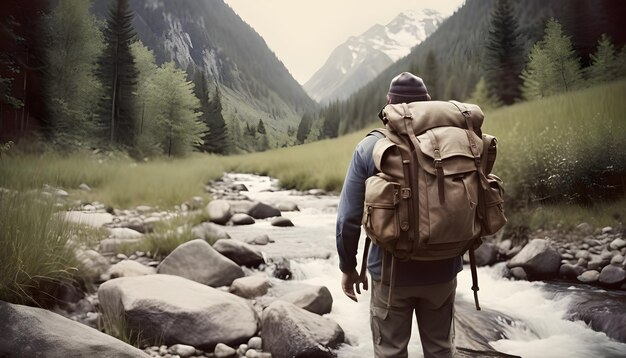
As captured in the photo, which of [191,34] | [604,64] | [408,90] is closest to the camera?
[408,90]

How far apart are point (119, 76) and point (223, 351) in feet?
39.1

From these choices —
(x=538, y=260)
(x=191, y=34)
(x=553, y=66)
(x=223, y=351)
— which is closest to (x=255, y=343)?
(x=223, y=351)

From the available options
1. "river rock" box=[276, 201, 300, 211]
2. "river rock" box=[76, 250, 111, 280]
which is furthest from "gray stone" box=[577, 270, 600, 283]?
"river rock" box=[276, 201, 300, 211]

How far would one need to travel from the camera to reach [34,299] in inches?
104

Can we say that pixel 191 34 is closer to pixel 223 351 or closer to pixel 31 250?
pixel 31 250

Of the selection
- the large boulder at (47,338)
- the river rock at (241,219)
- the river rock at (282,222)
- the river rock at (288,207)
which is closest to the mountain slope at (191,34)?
the river rock at (288,207)

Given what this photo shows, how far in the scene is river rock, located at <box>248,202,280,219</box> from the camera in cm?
780

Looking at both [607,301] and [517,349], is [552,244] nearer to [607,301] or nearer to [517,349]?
[607,301]

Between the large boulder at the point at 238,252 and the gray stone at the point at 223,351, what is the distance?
6.37 ft

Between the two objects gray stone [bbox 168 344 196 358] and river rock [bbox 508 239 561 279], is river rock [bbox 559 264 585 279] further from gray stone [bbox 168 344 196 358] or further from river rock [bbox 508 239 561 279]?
gray stone [bbox 168 344 196 358]

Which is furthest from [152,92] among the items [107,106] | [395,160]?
[395,160]

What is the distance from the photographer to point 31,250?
2.63 m

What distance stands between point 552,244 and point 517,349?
6.67ft

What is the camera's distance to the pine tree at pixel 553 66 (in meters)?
11.5
